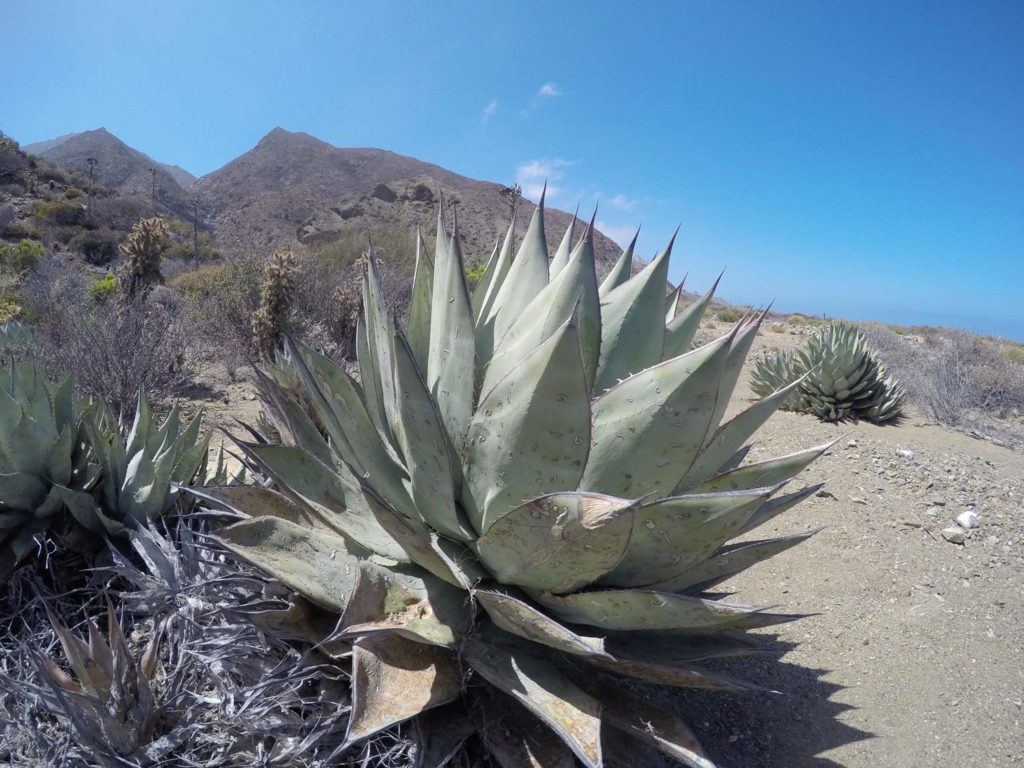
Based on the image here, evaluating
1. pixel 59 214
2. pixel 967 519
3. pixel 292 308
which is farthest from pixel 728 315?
pixel 59 214

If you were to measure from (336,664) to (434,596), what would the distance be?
335 millimetres

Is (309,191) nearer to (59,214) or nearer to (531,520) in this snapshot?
(59,214)

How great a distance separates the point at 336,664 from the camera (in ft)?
4.65

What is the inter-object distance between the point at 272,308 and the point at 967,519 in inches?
343

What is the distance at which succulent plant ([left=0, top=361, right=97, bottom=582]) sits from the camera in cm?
184

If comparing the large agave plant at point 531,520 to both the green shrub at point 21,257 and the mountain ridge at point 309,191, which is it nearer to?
the green shrub at point 21,257

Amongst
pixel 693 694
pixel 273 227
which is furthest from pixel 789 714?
pixel 273 227

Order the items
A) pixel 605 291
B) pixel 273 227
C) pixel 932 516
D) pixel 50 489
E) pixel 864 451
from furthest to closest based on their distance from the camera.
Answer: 1. pixel 273 227
2. pixel 864 451
3. pixel 932 516
4. pixel 50 489
5. pixel 605 291

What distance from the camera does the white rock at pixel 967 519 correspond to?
3762 millimetres

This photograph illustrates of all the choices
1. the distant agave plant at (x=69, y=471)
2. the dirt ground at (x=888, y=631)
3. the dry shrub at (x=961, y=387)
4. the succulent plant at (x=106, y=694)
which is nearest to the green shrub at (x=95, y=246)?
the distant agave plant at (x=69, y=471)

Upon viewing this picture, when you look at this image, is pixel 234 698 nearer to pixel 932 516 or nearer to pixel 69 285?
pixel 932 516

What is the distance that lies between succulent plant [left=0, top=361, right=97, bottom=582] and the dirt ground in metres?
2.31

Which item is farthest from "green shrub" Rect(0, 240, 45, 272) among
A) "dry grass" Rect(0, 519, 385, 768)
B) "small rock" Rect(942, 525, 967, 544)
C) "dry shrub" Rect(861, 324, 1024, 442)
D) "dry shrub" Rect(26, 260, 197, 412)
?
"dry shrub" Rect(861, 324, 1024, 442)

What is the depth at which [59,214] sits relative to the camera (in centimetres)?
2850
